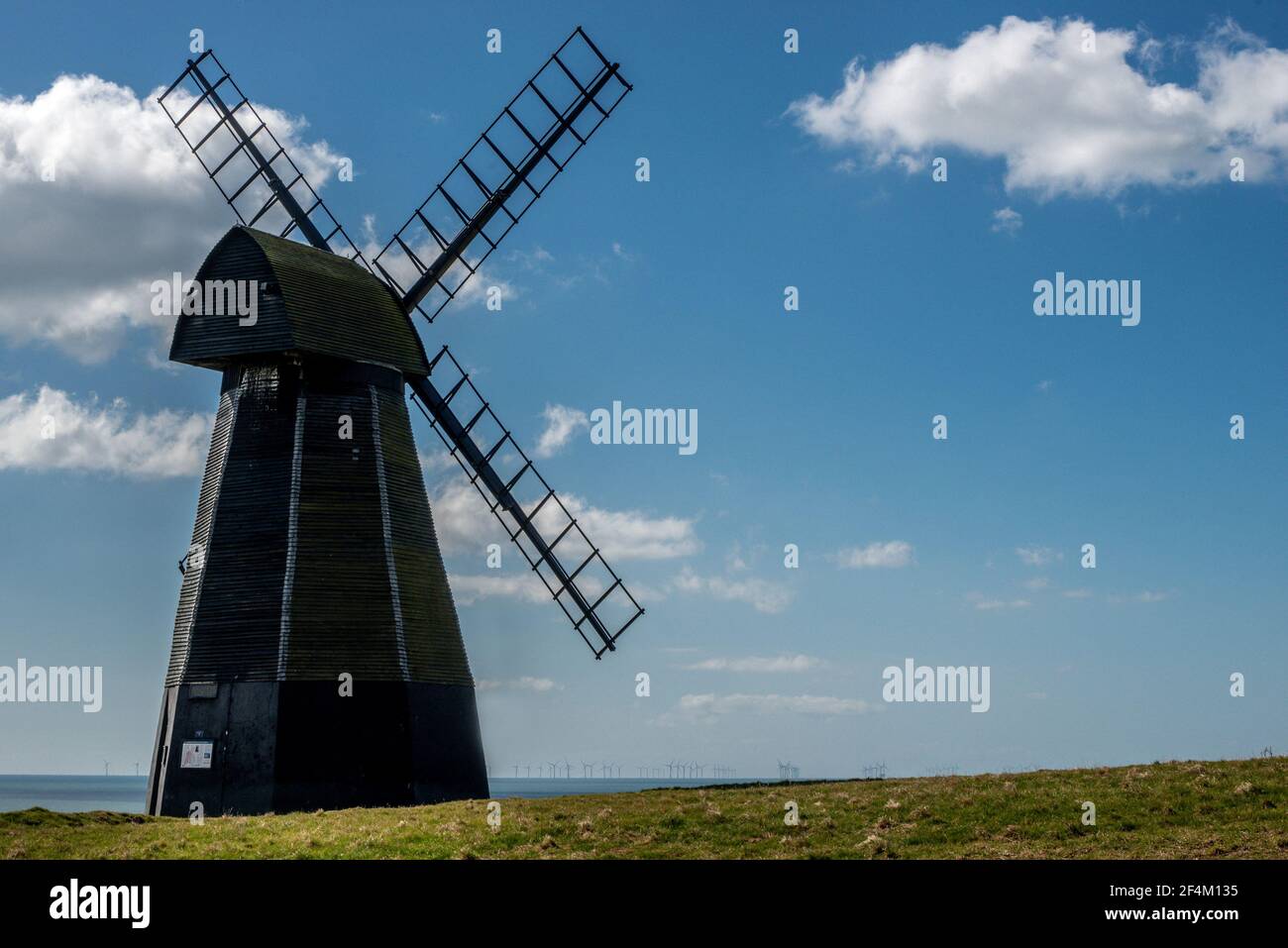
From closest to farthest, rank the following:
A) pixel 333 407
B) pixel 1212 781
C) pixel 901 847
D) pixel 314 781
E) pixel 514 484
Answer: pixel 901 847
pixel 1212 781
pixel 314 781
pixel 333 407
pixel 514 484

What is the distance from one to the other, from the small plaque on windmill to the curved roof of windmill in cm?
961

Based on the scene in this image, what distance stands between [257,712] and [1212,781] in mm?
20709

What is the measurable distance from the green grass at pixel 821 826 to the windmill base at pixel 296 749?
3420 millimetres

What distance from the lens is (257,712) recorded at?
34.3 m

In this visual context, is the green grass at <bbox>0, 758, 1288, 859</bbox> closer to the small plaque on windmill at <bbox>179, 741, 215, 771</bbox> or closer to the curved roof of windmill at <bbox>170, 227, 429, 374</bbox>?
the small plaque on windmill at <bbox>179, 741, 215, 771</bbox>

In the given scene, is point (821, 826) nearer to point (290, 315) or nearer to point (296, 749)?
point (296, 749)

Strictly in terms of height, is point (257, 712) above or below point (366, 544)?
below

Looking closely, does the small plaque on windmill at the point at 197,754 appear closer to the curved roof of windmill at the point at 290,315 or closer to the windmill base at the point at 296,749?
the windmill base at the point at 296,749

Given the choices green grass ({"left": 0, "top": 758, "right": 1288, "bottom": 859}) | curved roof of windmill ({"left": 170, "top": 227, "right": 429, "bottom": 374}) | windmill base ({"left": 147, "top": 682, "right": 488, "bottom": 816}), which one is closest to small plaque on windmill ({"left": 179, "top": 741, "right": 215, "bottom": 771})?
windmill base ({"left": 147, "top": 682, "right": 488, "bottom": 816})

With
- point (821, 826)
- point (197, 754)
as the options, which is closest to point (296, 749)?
point (197, 754)

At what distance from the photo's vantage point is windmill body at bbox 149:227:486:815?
3444 centimetres

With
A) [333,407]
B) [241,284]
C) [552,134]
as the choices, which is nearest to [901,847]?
[333,407]

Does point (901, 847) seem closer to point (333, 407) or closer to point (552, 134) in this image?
point (333, 407)
